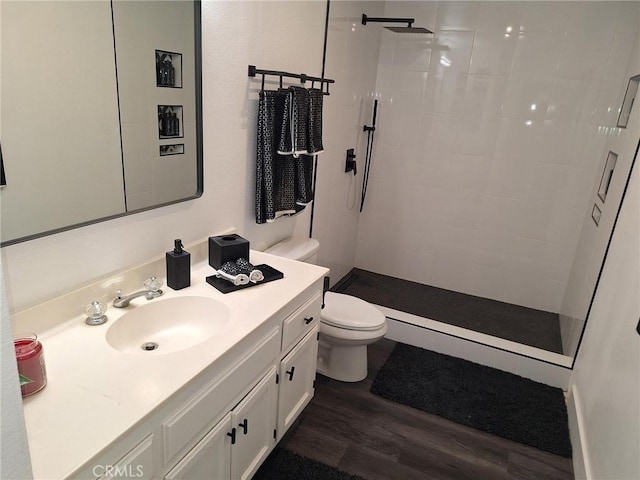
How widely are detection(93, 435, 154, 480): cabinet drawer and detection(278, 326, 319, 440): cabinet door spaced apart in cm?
67

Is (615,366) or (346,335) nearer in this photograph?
(615,366)

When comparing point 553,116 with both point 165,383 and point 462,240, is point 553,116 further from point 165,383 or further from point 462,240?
point 165,383

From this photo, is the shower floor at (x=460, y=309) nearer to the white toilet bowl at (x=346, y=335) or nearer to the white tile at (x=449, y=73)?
the white toilet bowl at (x=346, y=335)

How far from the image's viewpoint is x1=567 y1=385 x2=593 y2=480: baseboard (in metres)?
1.84

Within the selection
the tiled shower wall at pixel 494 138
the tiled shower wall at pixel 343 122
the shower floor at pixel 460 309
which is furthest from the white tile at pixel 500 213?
the tiled shower wall at pixel 343 122

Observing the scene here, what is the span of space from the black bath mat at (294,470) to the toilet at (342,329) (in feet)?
2.03

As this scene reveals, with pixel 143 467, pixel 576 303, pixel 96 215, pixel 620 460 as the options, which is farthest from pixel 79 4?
pixel 576 303

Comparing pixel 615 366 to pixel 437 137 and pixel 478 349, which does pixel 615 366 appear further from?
pixel 437 137

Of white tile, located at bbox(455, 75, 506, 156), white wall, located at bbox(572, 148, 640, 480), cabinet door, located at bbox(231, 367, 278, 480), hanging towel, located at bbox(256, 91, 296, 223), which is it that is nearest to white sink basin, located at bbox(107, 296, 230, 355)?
cabinet door, located at bbox(231, 367, 278, 480)

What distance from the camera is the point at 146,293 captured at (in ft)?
4.78

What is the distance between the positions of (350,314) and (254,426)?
3.15 feet

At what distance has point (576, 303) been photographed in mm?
2752

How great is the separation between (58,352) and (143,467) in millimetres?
377

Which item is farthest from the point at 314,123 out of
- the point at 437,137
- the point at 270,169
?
the point at 437,137
